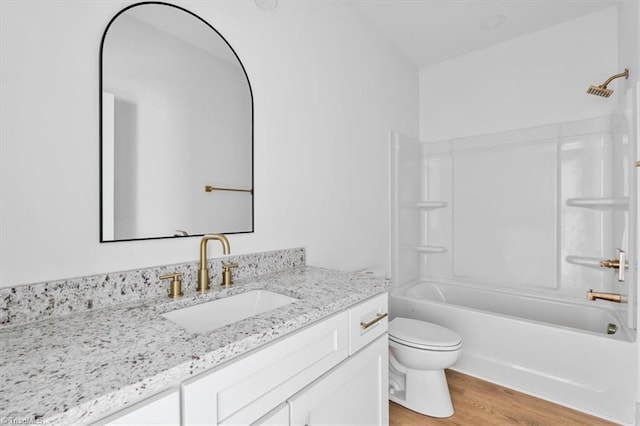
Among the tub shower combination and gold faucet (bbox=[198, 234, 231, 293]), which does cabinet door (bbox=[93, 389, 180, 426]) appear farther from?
the tub shower combination

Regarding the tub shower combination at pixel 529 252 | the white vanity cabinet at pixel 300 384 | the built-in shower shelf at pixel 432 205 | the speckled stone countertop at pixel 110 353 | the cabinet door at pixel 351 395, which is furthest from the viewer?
the built-in shower shelf at pixel 432 205

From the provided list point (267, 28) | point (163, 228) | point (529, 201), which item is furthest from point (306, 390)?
point (529, 201)

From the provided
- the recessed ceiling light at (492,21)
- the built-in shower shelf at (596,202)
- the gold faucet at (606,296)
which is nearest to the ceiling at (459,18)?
the recessed ceiling light at (492,21)

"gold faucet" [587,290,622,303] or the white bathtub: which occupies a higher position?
"gold faucet" [587,290,622,303]

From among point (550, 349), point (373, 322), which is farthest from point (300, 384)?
point (550, 349)

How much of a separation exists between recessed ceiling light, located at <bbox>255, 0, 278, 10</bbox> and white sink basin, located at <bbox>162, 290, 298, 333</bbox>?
1.35 meters

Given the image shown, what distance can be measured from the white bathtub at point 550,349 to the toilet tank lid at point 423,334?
0.41 m

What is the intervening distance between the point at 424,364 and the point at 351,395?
0.81 meters

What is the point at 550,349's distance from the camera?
1882mm

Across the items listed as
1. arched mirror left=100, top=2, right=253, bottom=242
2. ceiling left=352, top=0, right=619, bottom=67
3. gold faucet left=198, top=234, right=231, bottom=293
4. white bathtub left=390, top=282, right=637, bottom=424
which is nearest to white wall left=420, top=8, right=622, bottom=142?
ceiling left=352, top=0, right=619, bottom=67

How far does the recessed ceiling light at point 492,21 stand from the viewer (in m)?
2.28

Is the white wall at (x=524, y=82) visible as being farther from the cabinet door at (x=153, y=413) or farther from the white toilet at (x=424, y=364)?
the cabinet door at (x=153, y=413)

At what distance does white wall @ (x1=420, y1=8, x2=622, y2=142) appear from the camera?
227 cm

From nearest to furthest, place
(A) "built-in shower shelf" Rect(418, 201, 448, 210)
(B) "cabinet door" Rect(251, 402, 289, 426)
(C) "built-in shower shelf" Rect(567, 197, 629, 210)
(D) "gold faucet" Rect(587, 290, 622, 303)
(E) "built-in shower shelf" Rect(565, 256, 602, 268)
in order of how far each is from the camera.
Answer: (B) "cabinet door" Rect(251, 402, 289, 426) → (D) "gold faucet" Rect(587, 290, 622, 303) → (C) "built-in shower shelf" Rect(567, 197, 629, 210) → (E) "built-in shower shelf" Rect(565, 256, 602, 268) → (A) "built-in shower shelf" Rect(418, 201, 448, 210)
